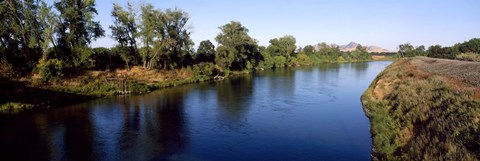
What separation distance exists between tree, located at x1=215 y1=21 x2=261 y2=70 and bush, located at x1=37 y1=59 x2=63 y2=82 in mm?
35133

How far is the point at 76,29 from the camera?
130ft

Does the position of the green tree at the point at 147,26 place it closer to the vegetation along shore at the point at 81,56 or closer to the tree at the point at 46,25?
the vegetation along shore at the point at 81,56

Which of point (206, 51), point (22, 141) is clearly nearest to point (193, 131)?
point (22, 141)

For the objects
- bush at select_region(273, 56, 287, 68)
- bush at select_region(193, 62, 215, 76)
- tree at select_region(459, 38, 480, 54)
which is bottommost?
bush at select_region(193, 62, 215, 76)

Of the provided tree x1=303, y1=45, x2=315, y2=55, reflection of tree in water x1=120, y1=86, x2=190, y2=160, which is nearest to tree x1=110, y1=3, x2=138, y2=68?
reflection of tree in water x1=120, y1=86, x2=190, y2=160

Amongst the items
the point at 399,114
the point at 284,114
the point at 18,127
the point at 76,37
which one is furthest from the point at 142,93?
the point at 399,114

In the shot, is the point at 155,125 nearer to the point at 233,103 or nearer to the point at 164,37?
the point at 233,103

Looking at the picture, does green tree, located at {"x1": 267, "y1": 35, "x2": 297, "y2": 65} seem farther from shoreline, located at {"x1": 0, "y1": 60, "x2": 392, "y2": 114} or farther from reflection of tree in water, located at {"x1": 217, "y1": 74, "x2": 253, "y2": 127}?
reflection of tree in water, located at {"x1": 217, "y1": 74, "x2": 253, "y2": 127}

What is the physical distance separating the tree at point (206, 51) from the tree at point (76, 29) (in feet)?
88.4

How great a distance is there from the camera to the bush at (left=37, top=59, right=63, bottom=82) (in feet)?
114

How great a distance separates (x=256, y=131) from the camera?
21516mm

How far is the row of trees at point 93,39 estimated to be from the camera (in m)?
36.0

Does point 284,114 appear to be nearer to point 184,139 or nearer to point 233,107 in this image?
point 233,107

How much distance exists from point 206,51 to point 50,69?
35.7 m
